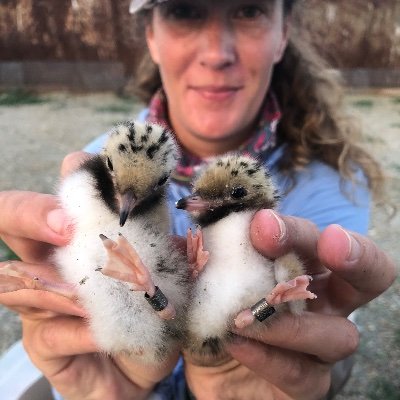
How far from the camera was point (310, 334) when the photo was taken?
1260 millimetres

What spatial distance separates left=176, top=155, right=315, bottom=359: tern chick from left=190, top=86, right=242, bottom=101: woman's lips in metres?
0.89

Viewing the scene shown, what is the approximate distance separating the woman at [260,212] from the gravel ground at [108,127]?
0.44 m

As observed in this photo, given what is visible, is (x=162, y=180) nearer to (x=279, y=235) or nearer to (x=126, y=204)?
(x=126, y=204)

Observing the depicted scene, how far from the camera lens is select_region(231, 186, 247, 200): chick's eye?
1233 mm

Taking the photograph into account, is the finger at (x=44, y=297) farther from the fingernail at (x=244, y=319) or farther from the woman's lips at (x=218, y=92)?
the woman's lips at (x=218, y=92)

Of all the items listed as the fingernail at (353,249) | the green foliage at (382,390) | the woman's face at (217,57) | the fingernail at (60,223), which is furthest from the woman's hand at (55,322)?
the green foliage at (382,390)

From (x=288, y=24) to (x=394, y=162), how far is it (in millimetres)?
3381

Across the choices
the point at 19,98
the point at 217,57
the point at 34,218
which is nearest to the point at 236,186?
the point at 34,218

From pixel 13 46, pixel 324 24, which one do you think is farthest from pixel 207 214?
pixel 13 46

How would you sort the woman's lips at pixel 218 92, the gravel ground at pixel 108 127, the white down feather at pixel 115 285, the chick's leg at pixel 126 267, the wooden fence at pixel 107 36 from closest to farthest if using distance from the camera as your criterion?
the chick's leg at pixel 126 267 → the white down feather at pixel 115 285 → the woman's lips at pixel 218 92 → the gravel ground at pixel 108 127 → the wooden fence at pixel 107 36

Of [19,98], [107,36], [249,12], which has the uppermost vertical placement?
[249,12]

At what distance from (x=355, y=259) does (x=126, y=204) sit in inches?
20.5

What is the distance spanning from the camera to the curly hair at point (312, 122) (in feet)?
7.59

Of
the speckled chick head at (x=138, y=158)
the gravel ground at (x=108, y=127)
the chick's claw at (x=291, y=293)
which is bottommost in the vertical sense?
the gravel ground at (x=108, y=127)
